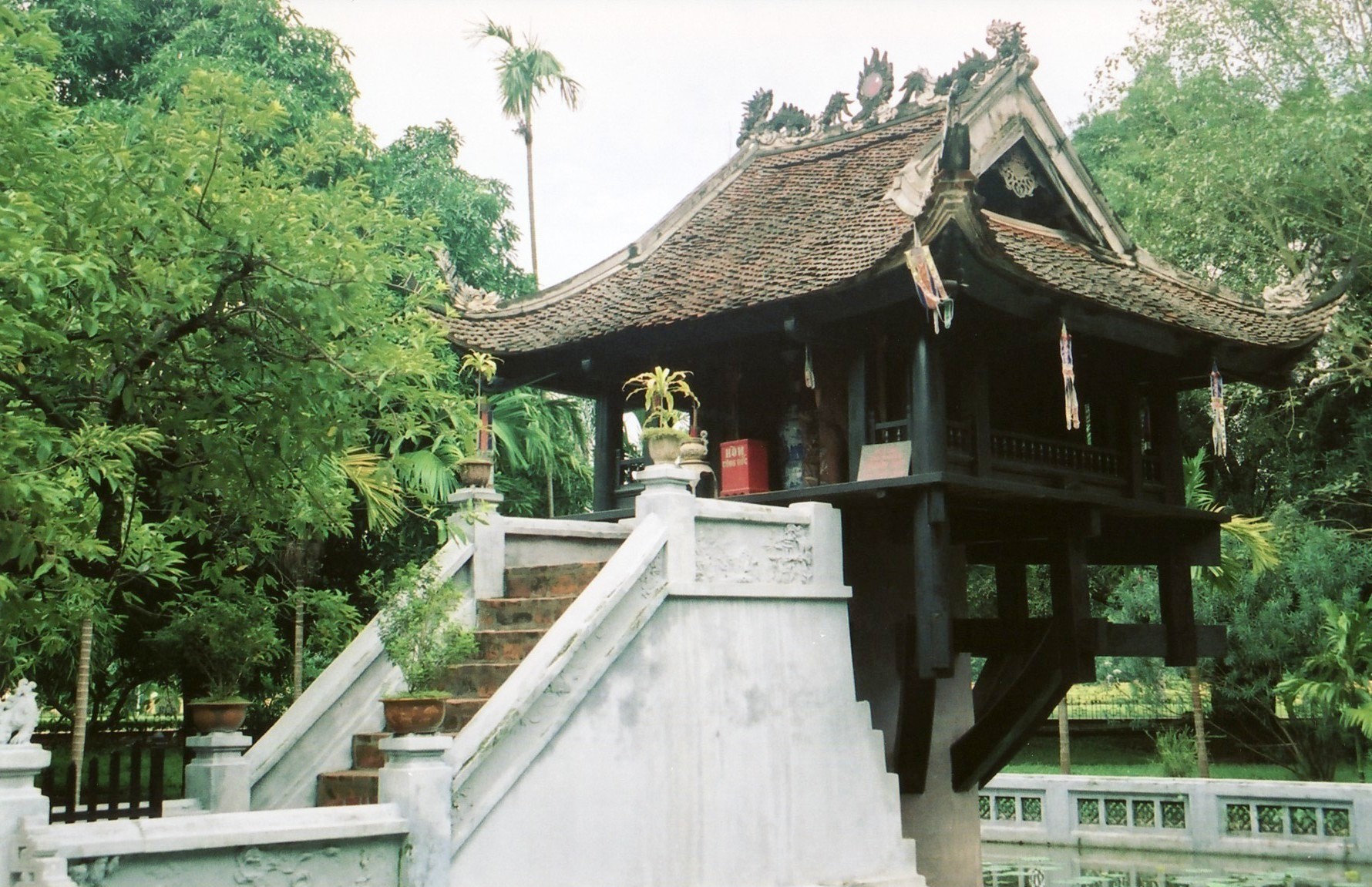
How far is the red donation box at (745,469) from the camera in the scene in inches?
439

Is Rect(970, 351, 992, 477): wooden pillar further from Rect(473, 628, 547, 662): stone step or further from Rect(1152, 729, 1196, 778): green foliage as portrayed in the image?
Rect(1152, 729, 1196, 778): green foliage

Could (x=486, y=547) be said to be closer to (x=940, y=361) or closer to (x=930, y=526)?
(x=930, y=526)

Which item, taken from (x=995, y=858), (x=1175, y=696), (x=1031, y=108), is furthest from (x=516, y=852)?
(x=1175, y=696)

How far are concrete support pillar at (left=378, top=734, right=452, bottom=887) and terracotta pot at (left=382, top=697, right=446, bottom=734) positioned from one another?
0.05 metres

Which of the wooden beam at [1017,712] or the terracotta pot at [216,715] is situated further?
the wooden beam at [1017,712]

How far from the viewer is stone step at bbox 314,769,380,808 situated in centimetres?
854

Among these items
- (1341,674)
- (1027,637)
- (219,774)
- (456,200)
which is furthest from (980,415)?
(456,200)

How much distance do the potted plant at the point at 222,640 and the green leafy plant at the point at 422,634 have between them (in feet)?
2.93

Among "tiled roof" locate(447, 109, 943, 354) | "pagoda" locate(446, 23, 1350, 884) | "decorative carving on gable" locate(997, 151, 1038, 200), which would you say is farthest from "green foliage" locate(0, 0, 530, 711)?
"decorative carving on gable" locate(997, 151, 1038, 200)

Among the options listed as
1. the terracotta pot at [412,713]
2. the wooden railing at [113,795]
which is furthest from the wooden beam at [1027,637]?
the wooden railing at [113,795]

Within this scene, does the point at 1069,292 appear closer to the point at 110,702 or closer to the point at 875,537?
the point at 875,537

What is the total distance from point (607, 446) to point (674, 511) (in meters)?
3.41

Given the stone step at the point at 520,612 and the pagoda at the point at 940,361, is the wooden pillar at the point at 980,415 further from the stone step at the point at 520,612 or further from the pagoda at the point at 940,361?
the stone step at the point at 520,612

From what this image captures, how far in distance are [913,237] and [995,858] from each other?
30.3ft
